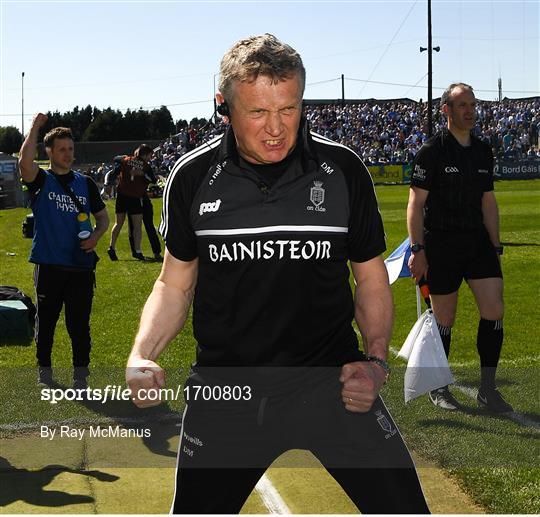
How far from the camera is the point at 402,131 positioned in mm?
61219

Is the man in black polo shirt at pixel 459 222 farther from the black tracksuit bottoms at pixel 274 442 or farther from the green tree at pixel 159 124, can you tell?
the green tree at pixel 159 124

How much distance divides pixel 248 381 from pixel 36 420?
4596mm

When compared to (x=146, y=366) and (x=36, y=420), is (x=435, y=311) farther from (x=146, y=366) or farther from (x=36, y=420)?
(x=146, y=366)

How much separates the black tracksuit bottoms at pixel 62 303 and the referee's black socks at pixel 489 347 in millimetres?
3334

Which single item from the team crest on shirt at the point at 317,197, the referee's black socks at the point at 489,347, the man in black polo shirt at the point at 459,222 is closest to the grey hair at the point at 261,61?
the team crest on shirt at the point at 317,197

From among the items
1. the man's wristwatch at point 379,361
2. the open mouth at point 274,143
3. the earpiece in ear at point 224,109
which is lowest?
the man's wristwatch at point 379,361

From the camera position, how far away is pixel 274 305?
3.37 meters

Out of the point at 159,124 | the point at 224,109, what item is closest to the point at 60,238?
the point at 224,109

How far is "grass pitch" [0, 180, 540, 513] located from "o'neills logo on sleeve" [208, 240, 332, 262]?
2.71 meters

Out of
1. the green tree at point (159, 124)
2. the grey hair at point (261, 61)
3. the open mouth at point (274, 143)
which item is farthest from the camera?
the green tree at point (159, 124)

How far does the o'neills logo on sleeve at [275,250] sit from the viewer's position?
11.0 ft

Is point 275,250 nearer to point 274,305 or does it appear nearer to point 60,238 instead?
point 274,305

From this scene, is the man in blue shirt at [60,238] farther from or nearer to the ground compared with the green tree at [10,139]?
nearer to the ground

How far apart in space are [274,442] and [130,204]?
51.3ft
